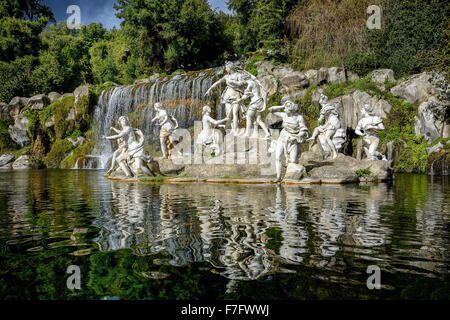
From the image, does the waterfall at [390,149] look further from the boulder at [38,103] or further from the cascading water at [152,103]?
the boulder at [38,103]

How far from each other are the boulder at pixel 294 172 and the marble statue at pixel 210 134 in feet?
10.6

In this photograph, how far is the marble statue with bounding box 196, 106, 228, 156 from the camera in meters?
13.1

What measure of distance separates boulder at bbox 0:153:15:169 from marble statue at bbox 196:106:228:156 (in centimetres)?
2072

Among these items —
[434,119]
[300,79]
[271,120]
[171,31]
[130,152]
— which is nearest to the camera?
[130,152]

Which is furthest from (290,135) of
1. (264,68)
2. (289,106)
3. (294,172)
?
(264,68)

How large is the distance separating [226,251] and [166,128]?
1132 cm

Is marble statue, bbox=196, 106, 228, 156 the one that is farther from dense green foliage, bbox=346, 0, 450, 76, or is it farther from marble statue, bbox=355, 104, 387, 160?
dense green foliage, bbox=346, 0, 450, 76

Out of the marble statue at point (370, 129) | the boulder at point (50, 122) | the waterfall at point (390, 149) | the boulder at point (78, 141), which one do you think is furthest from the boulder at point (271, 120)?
the boulder at point (50, 122)

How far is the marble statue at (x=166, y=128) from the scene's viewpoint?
14.0 meters

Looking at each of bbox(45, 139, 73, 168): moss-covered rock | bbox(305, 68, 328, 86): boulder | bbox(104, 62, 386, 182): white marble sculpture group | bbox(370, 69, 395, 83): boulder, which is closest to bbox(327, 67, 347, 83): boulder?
bbox(305, 68, 328, 86): boulder

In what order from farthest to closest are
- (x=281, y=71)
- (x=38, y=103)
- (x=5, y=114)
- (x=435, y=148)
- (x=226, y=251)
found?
(x=5, y=114)
(x=38, y=103)
(x=281, y=71)
(x=435, y=148)
(x=226, y=251)

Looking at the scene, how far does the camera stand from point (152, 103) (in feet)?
77.7

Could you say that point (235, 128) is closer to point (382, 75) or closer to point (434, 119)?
point (434, 119)
